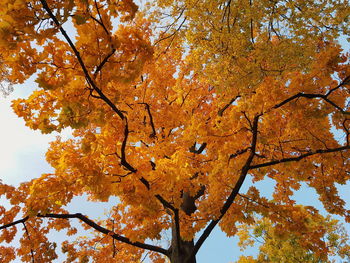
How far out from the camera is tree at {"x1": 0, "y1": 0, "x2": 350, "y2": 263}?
272 centimetres

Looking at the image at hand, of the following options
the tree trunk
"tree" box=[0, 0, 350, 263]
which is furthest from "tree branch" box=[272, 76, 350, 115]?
the tree trunk

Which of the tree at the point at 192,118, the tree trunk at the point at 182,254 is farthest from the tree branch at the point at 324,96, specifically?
the tree trunk at the point at 182,254

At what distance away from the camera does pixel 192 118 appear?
5527 mm

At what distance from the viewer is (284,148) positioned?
19.9ft

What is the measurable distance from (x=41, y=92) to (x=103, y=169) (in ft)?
4.77

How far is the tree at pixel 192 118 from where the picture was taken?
8.91 ft

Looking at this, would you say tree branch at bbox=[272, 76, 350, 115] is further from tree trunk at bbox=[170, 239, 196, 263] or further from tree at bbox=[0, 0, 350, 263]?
tree trunk at bbox=[170, 239, 196, 263]

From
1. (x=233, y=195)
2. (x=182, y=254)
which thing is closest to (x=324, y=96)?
(x=233, y=195)

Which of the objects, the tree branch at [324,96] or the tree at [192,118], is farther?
the tree branch at [324,96]

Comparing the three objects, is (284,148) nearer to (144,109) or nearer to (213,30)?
(213,30)

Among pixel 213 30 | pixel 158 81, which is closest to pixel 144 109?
pixel 158 81

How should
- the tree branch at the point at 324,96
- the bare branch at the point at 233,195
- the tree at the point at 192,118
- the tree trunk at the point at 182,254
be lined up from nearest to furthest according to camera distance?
the tree at the point at 192,118 → the tree branch at the point at 324,96 → the bare branch at the point at 233,195 → the tree trunk at the point at 182,254

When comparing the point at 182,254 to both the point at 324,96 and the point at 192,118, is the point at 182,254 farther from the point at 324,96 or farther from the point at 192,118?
the point at 324,96

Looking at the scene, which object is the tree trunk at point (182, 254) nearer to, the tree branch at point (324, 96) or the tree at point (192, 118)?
the tree at point (192, 118)
